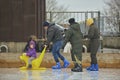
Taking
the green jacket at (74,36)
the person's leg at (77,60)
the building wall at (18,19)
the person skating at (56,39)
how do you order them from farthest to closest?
the building wall at (18,19)
the person skating at (56,39)
the green jacket at (74,36)
the person's leg at (77,60)

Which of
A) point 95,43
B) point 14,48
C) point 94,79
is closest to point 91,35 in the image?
point 95,43

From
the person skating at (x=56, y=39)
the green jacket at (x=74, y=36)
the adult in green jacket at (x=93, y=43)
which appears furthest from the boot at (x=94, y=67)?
the person skating at (x=56, y=39)

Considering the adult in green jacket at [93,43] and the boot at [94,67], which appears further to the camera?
the boot at [94,67]

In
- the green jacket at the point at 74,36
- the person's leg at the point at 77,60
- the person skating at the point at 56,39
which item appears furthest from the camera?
the person skating at the point at 56,39

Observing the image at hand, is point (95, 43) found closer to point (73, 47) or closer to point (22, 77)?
point (73, 47)

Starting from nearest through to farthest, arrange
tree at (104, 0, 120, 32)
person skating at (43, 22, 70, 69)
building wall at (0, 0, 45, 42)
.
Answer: person skating at (43, 22, 70, 69), building wall at (0, 0, 45, 42), tree at (104, 0, 120, 32)

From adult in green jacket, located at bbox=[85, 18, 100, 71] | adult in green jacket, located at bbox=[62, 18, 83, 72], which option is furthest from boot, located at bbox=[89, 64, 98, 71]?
adult in green jacket, located at bbox=[62, 18, 83, 72]

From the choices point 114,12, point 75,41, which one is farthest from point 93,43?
point 114,12

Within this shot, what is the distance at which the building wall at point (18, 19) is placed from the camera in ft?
76.3

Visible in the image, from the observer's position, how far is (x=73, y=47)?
16281 millimetres

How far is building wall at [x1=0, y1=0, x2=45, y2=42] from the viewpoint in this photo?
23.3 metres

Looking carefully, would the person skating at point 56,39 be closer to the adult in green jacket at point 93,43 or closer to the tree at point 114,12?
the adult in green jacket at point 93,43

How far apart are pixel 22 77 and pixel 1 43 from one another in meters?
9.18

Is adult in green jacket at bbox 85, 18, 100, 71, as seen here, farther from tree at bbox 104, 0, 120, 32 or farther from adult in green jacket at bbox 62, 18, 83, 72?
tree at bbox 104, 0, 120, 32
